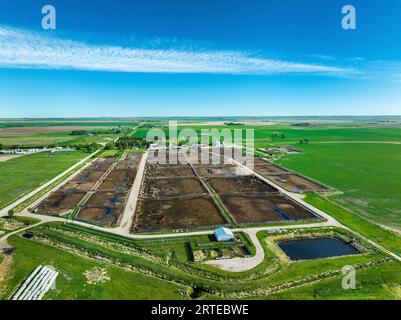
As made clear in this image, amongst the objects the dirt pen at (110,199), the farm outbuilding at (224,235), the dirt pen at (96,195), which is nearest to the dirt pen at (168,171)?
the dirt pen at (110,199)

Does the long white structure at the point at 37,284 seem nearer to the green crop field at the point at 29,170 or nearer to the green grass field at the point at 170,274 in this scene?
the green grass field at the point at 170,274

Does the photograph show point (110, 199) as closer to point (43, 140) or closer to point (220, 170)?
point (220, 170)

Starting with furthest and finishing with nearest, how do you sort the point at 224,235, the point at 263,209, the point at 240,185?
1. the point at 240,185
2. the point at 263,209
3. the point at 224,235

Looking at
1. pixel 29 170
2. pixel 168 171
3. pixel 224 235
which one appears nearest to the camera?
pixel 224 235

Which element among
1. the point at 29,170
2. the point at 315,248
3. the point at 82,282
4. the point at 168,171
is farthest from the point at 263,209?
the point at 29,170

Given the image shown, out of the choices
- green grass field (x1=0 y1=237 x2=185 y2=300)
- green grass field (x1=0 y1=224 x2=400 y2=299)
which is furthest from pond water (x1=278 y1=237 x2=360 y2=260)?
green grass field (x1=0 y1=237 x2=185 y2=300)

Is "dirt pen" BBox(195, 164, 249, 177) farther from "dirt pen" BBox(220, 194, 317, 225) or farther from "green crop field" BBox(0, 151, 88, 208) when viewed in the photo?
"green crop field" BBox(0, 151, 88, 208)
